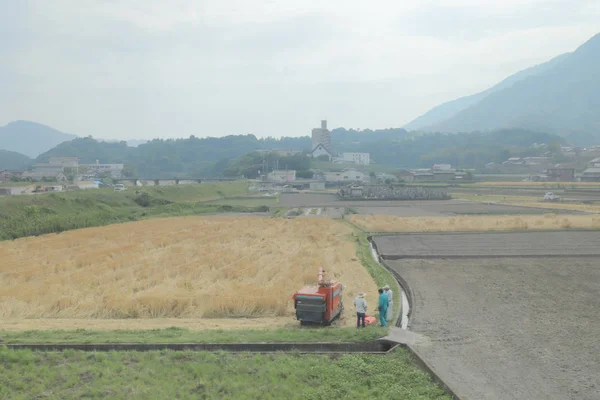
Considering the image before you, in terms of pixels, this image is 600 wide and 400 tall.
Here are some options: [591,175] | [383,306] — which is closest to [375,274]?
[383,306]

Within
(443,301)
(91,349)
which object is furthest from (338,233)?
(91,349)

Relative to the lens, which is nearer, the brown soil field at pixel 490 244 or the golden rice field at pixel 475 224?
the brown soil field at pixel 490 244

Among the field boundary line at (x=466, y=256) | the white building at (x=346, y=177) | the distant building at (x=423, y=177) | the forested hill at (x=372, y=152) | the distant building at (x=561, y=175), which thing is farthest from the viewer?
the forested hill at (x=372, y=152)

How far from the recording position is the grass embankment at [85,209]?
109 ft

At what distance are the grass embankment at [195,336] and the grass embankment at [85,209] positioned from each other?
2297cm

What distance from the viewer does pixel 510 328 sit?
1122cm

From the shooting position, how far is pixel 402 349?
9.66 meters

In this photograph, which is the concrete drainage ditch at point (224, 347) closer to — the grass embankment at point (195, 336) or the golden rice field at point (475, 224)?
the grass embankment at point (195, 336)

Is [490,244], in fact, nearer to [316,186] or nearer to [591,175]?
[316,186]

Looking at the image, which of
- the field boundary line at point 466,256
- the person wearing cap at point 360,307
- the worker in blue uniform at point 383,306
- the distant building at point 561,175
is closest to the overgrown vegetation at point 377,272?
the field boundary line at point 466,256

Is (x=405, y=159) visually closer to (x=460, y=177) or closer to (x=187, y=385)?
(x=460, y=177)

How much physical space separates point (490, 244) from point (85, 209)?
111ft

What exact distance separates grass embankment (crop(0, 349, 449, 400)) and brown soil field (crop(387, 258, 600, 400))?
0.96 meters

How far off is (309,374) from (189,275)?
33.5ft
